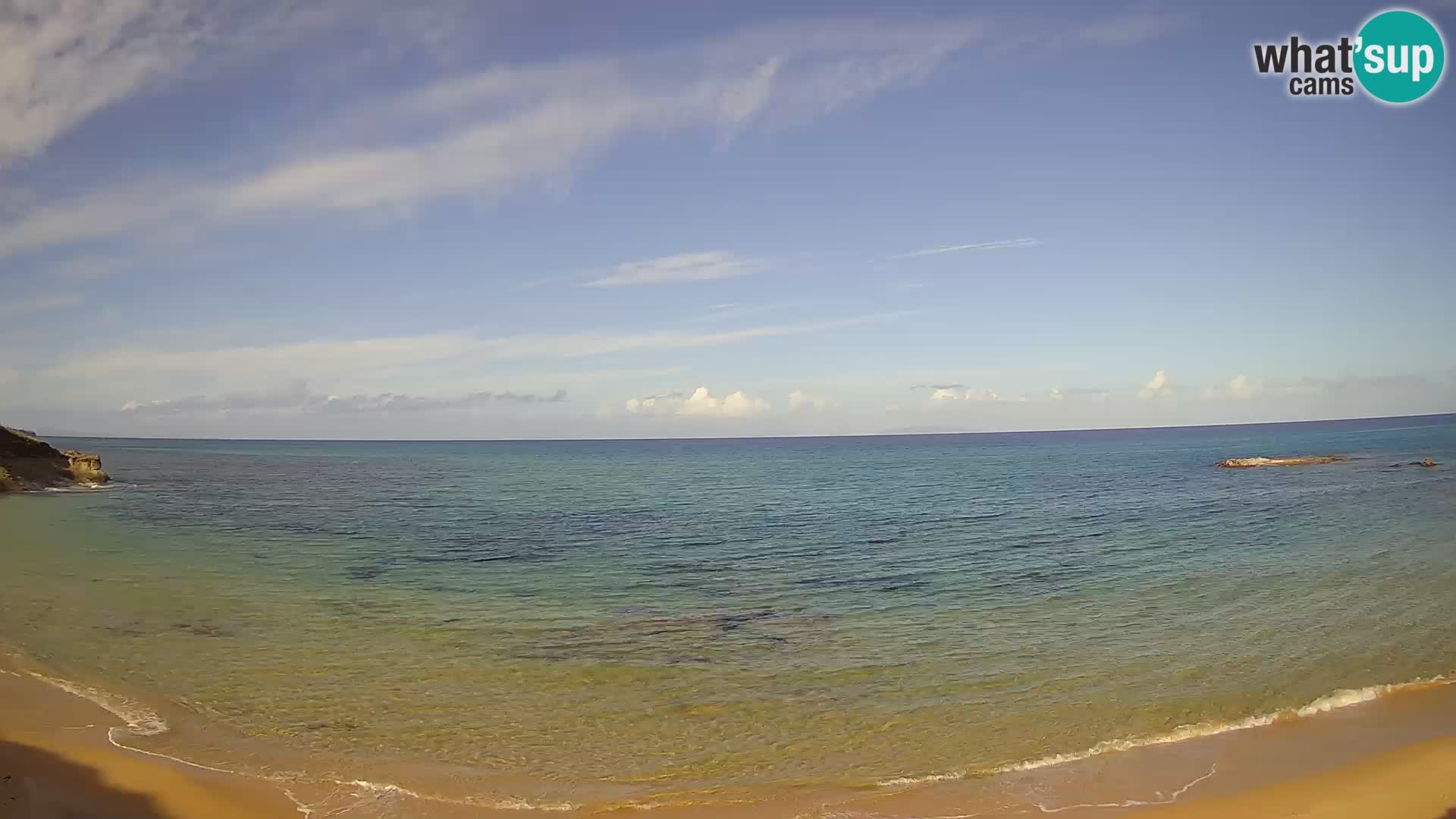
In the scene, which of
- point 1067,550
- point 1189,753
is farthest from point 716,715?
point 1067,550

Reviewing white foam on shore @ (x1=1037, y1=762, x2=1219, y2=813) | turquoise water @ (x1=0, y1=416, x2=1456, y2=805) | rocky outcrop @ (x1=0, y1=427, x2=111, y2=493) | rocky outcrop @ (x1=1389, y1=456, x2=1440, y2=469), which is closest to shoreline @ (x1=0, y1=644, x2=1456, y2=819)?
white foam on shore @ (x1=1037, y1=762, x2=1219, y2=813)

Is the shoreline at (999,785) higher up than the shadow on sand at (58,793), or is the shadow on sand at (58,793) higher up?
the shadow on sand at (58,793)

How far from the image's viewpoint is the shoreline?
10141 millimetres

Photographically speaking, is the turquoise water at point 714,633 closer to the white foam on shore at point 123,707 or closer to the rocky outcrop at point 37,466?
the white foam on shore at point 123,707

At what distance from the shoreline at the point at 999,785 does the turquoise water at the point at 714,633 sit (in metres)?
0.47

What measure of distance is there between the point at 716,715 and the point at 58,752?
375 inches

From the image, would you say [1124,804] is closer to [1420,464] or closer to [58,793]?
[58,793]

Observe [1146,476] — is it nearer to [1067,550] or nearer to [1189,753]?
[1067,550]

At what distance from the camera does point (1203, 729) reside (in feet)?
41.5

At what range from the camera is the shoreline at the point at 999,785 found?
10141 mm

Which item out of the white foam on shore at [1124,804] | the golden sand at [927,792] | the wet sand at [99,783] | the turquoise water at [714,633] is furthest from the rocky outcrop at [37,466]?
the white foam on shore at [1124,804]

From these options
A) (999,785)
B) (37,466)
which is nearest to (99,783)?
(999,785)

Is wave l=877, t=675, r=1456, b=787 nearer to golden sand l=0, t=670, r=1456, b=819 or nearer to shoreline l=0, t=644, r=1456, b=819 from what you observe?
shoreline l=0, t=644, r=1456, b=819

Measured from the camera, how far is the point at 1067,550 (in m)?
30.8
